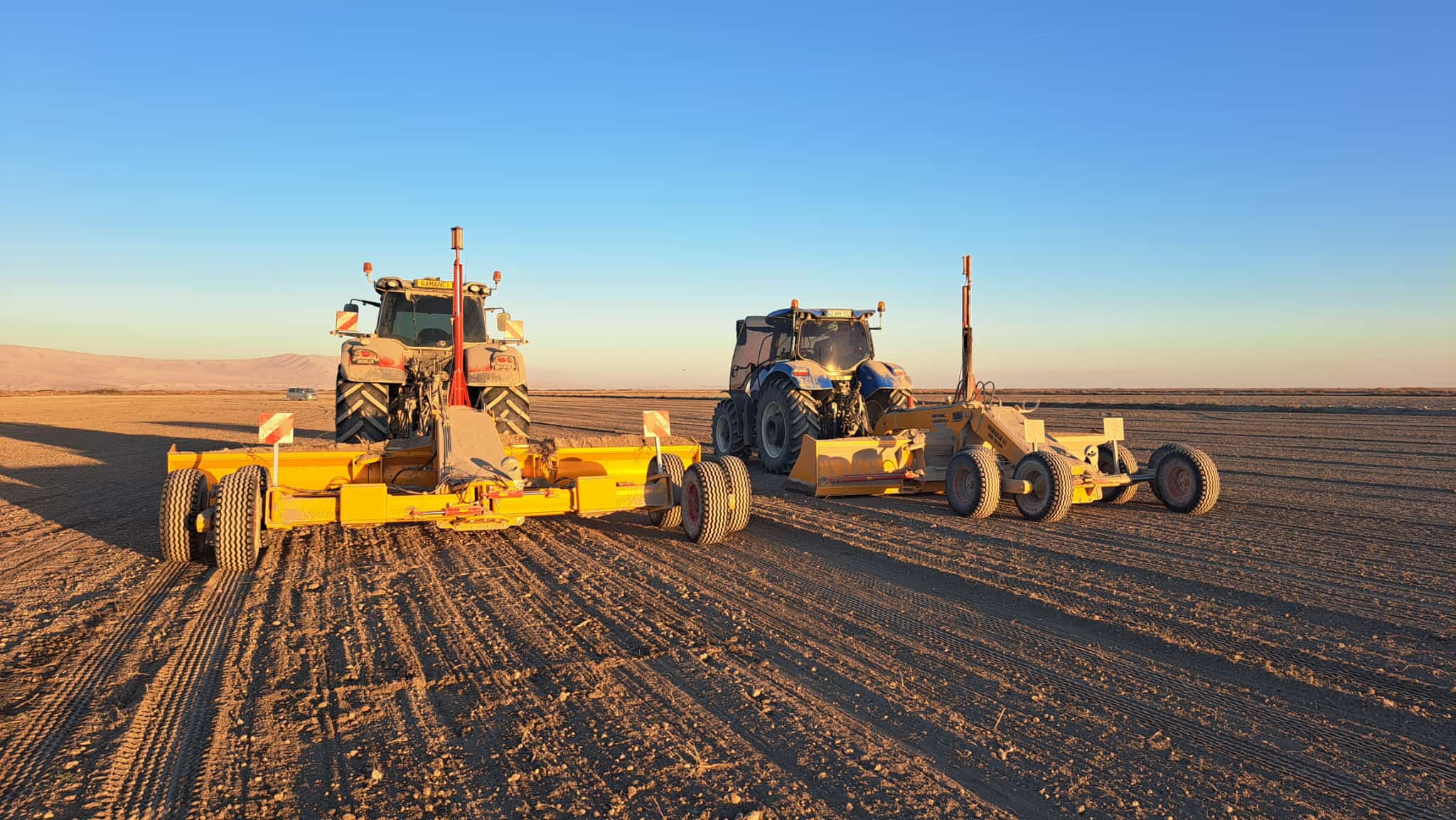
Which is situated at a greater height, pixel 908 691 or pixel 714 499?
pixel 714 499

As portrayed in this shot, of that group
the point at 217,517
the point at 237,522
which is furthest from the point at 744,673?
the point at 217,517

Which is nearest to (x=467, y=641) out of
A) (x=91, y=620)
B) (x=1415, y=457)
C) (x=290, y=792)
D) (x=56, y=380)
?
(x=290, y=792)

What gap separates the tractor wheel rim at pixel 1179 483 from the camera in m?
7.38

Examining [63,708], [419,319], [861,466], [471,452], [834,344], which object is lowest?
[63,708]

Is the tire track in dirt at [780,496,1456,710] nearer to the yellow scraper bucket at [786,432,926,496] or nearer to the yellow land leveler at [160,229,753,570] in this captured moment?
the yellow scraper bucket at [786,432,926,496]

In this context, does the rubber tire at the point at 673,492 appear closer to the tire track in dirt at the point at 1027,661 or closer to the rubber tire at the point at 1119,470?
the tire track in dirt at the point at 1027,661

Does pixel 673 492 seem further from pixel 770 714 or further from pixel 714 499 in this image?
pixel 770 714

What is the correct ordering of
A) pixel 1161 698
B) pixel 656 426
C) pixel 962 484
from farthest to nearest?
pixel 962 484
pixel 656 426
pixel 1161 698

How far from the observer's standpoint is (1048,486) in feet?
22.5

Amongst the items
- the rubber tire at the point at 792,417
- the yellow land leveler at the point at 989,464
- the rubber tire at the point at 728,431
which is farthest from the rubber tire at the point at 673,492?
the rubber tire at the point at 728,431

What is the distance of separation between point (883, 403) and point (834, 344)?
113cm

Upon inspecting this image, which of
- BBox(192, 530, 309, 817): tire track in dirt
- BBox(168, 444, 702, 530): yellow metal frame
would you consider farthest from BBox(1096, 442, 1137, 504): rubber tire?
BBox(192, 530, 309, 817): tire track in dirt

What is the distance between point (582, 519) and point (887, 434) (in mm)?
3810

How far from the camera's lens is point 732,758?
2713mm
